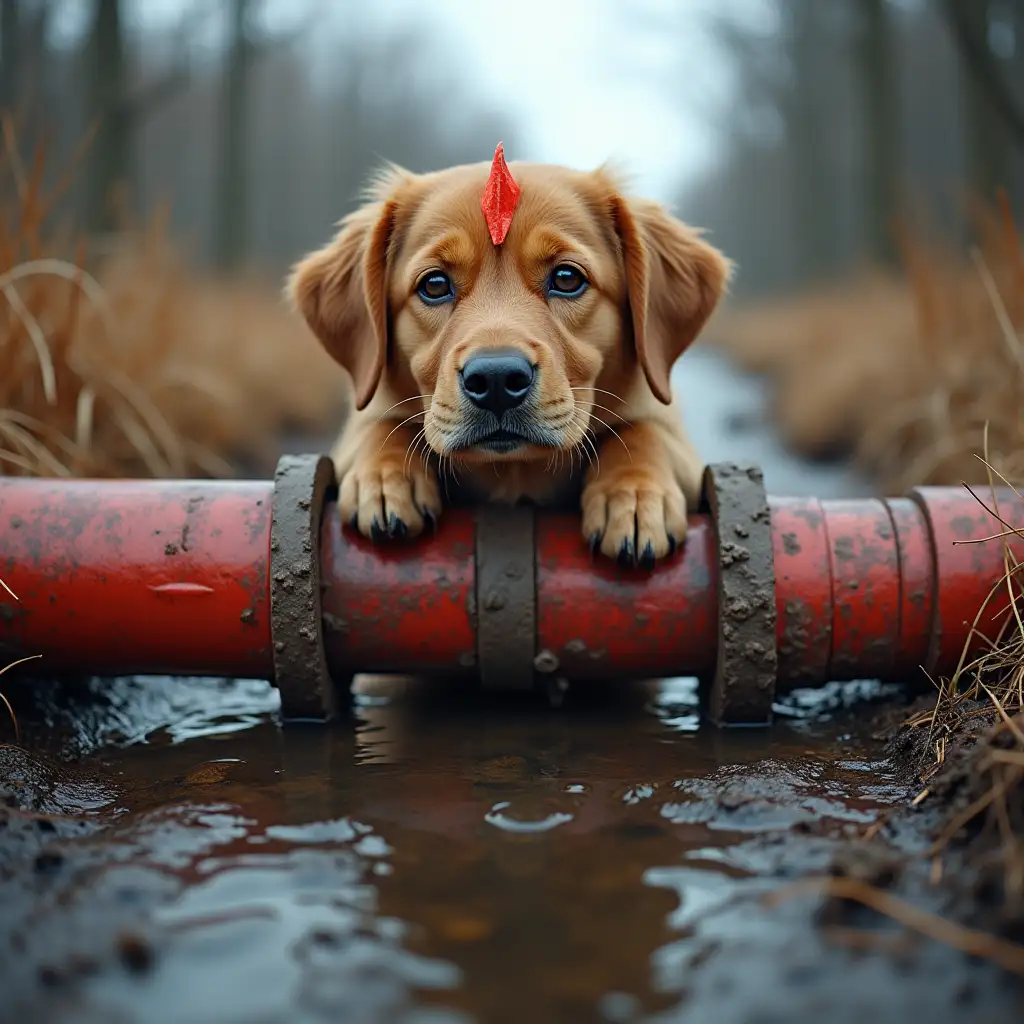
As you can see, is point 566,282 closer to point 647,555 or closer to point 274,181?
point 647,555

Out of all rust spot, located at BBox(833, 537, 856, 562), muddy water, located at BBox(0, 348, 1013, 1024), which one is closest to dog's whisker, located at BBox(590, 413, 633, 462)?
rust spot, located at BBox(833, 537, 856, 562)

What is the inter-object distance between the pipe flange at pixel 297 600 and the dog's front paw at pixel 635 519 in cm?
72

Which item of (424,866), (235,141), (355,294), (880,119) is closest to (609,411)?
(355,294)

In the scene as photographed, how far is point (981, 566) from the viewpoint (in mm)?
2838

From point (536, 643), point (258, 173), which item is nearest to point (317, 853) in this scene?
point (536, 643)

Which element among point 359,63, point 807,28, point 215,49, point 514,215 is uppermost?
point 359,63

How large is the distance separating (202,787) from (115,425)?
313 centimetres

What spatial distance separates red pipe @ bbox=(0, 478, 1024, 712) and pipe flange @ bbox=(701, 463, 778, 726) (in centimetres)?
3

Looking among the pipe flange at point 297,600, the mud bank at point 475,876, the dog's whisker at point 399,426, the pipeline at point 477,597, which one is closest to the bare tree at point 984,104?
the pipeline at point 477,597

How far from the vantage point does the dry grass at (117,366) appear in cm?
413

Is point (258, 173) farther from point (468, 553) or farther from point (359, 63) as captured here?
point (468, 553)

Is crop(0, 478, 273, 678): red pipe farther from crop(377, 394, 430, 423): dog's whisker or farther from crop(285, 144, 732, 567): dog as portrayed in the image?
crop(377, 394, 430, 423): dog's whisker

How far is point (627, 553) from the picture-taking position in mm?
2846

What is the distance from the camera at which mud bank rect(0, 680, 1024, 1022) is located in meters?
1.53
